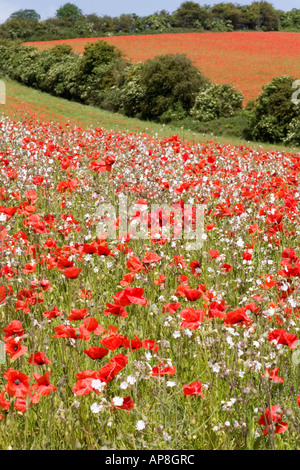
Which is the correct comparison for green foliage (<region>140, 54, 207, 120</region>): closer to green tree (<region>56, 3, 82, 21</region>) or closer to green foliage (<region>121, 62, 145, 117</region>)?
green foliage (<region>121, 62, 145, 117</region>)

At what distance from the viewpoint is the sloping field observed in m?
39.1

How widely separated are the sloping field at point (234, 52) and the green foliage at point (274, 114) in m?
7.46

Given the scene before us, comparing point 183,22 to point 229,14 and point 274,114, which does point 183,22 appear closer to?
point 229,14

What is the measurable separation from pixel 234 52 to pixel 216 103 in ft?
72.4

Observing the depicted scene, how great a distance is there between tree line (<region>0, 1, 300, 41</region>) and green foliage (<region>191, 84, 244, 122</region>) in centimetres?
6028

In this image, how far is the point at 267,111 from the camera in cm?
2655

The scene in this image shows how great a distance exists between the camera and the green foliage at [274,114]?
25.8 meters

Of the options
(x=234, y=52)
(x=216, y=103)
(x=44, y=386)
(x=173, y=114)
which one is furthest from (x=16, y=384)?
(x=234, y=52)

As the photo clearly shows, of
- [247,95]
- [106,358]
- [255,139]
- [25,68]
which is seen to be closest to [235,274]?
[106,358]

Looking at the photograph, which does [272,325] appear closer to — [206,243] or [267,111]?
[206,243]

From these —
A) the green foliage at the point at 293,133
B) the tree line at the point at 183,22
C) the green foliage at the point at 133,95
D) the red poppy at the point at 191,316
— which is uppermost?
the tree line at the point at 183,22

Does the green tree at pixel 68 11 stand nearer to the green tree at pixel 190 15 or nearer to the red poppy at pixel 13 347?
the green tree at pixel 190 15

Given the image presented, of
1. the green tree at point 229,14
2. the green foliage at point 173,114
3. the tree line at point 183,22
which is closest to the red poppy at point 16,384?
the green foliage at point 173,114

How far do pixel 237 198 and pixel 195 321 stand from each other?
4427 mm
